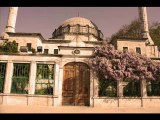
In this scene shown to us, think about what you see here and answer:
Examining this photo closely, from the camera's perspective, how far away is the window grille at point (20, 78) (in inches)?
615

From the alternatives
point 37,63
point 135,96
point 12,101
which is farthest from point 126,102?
point 12,101

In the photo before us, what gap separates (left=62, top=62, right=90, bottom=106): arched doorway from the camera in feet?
51.5

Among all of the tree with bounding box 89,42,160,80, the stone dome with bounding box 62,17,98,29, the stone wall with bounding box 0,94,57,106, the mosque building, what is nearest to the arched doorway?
the mosque building

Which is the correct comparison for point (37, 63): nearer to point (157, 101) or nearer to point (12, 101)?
point (12, 101)

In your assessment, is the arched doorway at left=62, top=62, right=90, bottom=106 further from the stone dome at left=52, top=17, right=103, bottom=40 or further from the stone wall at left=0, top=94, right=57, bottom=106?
the stone dome at left=52, top=17, right=103, bottom=40

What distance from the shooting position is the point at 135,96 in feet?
52.5

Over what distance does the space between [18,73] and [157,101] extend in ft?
34.1

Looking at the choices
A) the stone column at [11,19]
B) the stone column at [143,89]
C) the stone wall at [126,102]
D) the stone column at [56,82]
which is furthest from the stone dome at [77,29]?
the stone wall at [126,102]

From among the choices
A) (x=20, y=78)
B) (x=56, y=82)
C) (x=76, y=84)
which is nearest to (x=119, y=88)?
(x=76, y=84)

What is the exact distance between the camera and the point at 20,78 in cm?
1577

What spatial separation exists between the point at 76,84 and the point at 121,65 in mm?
3675

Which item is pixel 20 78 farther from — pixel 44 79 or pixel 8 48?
pixel 8 48
